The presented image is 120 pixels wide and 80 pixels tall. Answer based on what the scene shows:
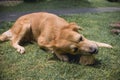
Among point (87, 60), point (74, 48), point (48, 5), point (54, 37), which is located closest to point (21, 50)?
point (54, 37)

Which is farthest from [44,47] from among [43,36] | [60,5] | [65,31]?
[60,5]

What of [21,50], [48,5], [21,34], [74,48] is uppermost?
[74,48]

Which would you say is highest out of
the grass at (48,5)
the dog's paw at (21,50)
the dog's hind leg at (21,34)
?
the dog's hind leg at (21,34)

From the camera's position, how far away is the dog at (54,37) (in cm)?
570

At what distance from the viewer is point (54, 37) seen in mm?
6168

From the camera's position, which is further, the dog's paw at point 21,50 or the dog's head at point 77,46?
the dog's paw at point 21,50

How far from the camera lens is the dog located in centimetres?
570

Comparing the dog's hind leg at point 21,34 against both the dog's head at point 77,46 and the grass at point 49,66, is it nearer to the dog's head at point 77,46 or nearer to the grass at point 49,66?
the grass at point 49,66

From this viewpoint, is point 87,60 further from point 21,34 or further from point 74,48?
point 21,34

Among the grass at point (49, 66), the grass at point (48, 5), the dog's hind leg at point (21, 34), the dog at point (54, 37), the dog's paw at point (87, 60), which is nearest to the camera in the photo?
the grass at point (49, 66)

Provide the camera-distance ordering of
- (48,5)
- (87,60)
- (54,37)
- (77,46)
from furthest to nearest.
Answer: (48,5)
(54,37)
(87,60)
(77,46)

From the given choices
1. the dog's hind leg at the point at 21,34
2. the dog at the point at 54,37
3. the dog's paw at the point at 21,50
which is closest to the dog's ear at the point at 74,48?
the dog at the point at 54,37

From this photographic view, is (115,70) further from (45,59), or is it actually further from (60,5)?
(60,5)

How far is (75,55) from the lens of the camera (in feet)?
19.9
